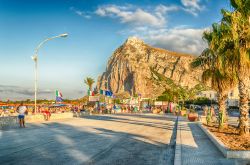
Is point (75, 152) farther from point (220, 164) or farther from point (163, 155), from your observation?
point (220, 164)

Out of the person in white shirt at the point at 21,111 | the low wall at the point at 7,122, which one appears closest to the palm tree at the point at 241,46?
the person in white shirt at the point at 21,111

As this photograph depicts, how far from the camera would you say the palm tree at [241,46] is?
48.1ft

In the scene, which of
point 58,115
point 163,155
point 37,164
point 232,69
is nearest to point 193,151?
point 163,155

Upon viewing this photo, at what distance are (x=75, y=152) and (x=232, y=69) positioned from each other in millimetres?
8938

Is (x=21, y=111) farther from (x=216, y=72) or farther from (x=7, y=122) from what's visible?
(x=216, y=72)

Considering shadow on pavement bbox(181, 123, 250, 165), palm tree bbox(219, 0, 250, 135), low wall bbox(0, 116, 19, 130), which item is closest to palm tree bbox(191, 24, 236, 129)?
palm tree bbox(219, 0, 250, 135)

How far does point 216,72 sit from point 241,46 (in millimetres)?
6593

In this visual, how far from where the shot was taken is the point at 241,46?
15.1 metres

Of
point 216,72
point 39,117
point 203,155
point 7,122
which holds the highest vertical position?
point 216,72

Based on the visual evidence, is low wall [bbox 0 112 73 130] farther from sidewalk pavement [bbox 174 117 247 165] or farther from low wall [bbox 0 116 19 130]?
sidewalk pavement [bbox 174 117 247 165]

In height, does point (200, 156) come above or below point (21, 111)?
below

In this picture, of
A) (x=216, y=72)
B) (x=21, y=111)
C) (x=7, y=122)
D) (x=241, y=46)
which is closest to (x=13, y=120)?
(x=7, y=122)

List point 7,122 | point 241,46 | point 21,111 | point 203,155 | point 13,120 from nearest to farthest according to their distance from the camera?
point 203,155 < point 241,46 < point 21,111 < point 7,122 < point 13,120

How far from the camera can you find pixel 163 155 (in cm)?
1043
